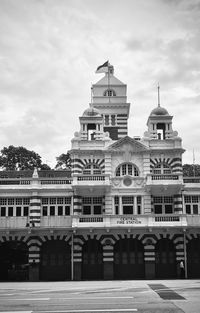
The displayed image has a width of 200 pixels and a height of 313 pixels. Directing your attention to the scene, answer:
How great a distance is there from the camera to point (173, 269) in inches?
1577

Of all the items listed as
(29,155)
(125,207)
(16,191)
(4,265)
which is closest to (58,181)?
(16,191)

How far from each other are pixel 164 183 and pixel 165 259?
22.0 ft

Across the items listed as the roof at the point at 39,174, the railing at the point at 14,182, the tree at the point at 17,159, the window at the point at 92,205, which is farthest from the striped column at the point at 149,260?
the tree at the point at 17,159

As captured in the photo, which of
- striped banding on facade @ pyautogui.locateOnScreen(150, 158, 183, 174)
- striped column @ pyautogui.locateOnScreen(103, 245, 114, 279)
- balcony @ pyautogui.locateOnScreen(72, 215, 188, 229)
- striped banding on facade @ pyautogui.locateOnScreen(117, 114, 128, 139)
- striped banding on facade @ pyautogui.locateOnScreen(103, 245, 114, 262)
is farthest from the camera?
striped banding on facade @ pyautogui.locateOnScreen(117, 114, 128, 139)

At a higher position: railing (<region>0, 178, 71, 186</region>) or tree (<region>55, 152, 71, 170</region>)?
tree (<region>55, 152, 71, 170</region>)

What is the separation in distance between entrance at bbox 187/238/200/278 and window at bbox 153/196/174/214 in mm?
3378

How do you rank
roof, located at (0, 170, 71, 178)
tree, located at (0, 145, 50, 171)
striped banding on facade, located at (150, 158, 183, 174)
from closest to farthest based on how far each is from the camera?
1. striped banding on facade, located at (150, 158, 183, 174)
2. roof, located at (0, 170, 71, 178)
3. tree, located at (0, 145, 50, 171)

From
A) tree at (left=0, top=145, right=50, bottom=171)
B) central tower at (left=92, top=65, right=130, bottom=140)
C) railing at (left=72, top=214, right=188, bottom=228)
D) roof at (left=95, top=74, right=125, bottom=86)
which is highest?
roof at (left=95, top=74, right=125, bottom=86)

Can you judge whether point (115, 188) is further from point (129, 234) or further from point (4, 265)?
point (4, 265)

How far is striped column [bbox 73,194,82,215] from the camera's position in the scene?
133ft

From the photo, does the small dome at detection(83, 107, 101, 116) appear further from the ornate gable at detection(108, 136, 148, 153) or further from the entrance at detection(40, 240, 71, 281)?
the entrance at detection(40, 240, 71, 281)

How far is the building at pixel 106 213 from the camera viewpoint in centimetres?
3953

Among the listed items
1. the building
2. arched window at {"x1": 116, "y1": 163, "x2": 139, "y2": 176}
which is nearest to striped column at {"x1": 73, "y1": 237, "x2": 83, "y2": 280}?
the building

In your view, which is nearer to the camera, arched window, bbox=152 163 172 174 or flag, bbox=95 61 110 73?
arched window, bbox=152 163 172 174
